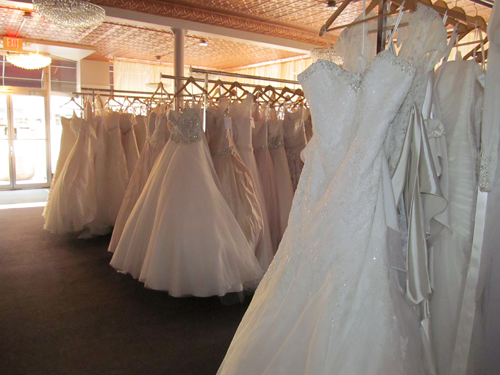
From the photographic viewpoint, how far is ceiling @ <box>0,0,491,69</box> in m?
5.10

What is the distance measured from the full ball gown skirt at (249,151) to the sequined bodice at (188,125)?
270 millimetres

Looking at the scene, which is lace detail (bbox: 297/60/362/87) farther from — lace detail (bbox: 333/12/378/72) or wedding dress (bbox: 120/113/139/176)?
wedding dress (bbox: 120/113/139/176)

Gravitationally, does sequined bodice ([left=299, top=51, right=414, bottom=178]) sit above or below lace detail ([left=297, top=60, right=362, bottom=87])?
below

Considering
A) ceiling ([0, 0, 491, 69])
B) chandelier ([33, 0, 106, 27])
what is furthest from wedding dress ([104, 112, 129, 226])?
ceiling ([0, 0, 491, 69])

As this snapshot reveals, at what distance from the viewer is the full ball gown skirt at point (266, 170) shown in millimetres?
2953

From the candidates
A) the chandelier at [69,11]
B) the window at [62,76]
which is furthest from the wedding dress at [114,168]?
the window at [62,76]

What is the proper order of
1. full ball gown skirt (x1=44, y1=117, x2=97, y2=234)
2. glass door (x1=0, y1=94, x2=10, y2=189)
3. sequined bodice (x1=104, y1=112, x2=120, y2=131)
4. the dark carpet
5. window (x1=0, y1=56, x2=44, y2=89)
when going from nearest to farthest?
the dark carpet → full ball gown skirt (x1=44, y1=117, x2=97, y2=234) → sequined bodice (x1=104, y1=112, x2=120, y2=131) → window (x1=0, y1=56, x2=44, y2=89) → glass door (x1=0, y1=94, x2=10, y2=189)

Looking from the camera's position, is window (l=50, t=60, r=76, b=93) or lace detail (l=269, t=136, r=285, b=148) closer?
lace detail (l=269, t=136, r=285, b=148)

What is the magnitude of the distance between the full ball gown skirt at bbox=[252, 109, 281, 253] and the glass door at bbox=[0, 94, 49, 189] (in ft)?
23.7

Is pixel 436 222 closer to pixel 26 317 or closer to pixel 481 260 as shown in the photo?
pixel 481 260

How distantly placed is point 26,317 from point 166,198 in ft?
3.96

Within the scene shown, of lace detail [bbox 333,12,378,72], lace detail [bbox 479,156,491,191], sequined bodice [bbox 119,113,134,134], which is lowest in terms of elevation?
lace detail [bbox 479,156,491,191]

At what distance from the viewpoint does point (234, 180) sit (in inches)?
108

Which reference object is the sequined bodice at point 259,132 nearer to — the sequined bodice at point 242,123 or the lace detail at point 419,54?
the sequined bodice at point 242,123
